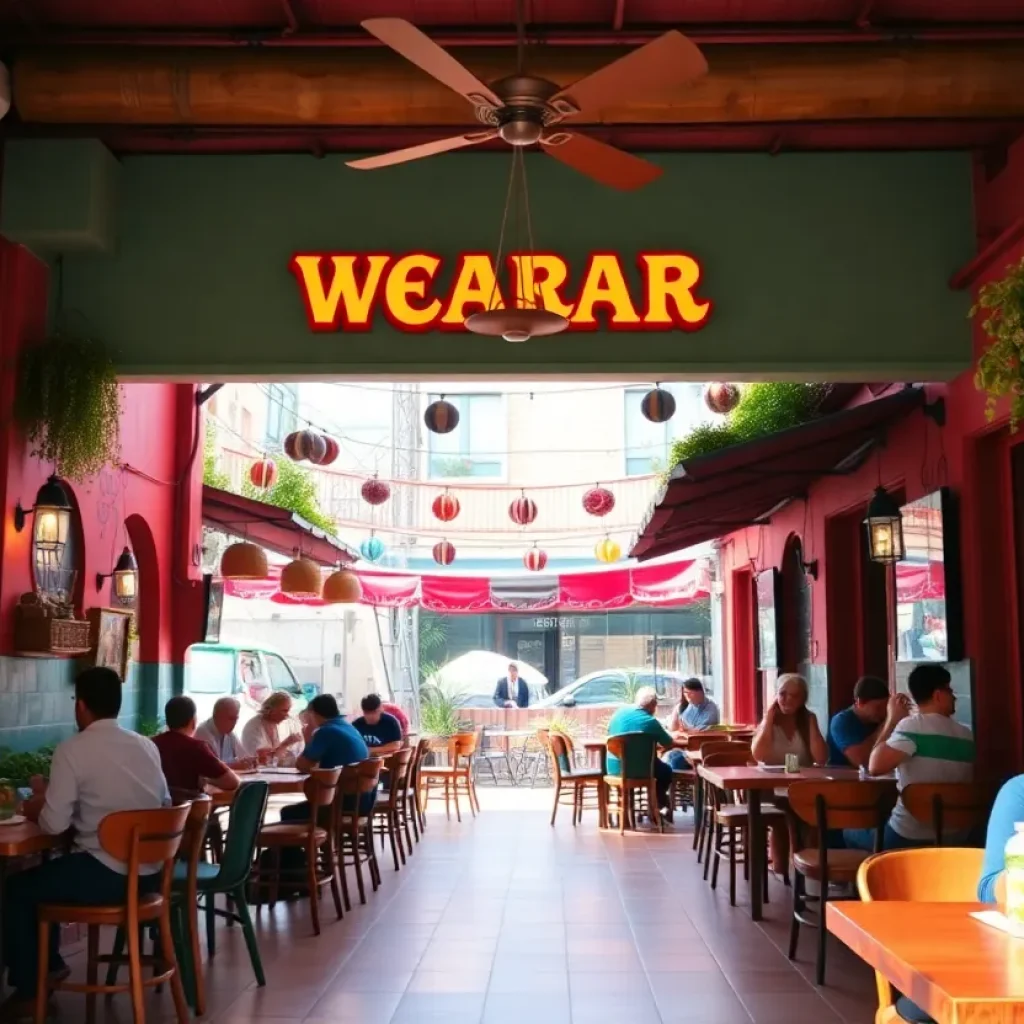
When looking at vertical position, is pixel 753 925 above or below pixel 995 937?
below

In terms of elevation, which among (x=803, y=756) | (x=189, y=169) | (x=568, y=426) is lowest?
(x=803, y=756)

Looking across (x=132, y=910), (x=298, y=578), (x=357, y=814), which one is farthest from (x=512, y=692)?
(x=132, y=910)

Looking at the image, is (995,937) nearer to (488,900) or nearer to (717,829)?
(488,900)

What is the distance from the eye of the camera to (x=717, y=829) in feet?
30.9

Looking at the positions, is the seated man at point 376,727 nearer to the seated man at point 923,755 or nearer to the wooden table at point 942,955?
the seated man at point 923,755

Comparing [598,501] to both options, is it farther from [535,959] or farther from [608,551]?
[535,959]

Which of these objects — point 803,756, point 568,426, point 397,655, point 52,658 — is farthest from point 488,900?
point 568,426

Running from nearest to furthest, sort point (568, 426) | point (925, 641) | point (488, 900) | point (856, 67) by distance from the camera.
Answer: point (856, 67), point (925, 641), point (488, 900), point (568, 426)

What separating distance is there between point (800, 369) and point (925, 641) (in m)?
1.91

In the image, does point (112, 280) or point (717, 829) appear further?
point (717, 829)

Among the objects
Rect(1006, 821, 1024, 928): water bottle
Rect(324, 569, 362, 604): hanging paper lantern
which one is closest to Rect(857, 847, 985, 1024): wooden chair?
Rect(1006, 821, 1024, 928): water bottle

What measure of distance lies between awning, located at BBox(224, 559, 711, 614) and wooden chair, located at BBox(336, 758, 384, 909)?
5623mm

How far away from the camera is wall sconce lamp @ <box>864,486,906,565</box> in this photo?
8023 millimetres

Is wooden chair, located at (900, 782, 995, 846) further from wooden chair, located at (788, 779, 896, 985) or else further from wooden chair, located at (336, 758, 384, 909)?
wooden chair, located at (336, 758, 384, 909)
